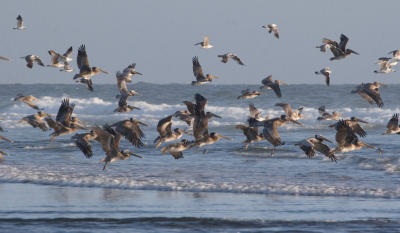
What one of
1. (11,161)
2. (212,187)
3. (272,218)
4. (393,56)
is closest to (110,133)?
(212,187)

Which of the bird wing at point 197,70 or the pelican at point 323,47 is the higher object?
the pelican at point 323,47

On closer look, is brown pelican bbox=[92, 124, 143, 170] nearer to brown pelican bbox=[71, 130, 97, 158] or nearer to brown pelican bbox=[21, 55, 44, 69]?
brown pelican bbox=[71, 130, 97, 158]

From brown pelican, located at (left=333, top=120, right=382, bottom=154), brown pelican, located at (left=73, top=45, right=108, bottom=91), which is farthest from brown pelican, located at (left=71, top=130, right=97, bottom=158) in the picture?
brown pelican, located at (left=333, top=120, right=382, bottom=154)

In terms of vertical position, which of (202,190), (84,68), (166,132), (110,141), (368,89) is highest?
(84,68)

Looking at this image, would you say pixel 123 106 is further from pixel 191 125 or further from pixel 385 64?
pixel 385 64

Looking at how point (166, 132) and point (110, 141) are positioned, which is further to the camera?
point (166, 132)

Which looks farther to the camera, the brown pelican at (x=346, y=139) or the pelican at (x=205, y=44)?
the pelican at (x=205, y=44)

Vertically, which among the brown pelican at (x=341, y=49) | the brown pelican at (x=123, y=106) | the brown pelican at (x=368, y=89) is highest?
the brown pelican at (x=341, y=49)

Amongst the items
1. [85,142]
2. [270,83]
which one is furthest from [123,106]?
[270,83]

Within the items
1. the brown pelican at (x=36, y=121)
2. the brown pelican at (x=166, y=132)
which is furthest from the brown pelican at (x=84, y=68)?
the brown pelican at (x=166, y=132)

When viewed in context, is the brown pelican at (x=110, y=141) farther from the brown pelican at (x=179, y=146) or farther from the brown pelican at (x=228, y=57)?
the brown pelican at (x=228, y=57)

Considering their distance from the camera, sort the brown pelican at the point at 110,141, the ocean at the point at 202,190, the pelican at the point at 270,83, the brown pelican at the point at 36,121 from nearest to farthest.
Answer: the ocean at the point at 202,190 < the brown pelican at the point at 110,141 < the brown pelican at the point at 36,121 < the pelican at the point at 270,83

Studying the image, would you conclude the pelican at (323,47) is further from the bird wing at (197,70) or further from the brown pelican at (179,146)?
the brown pelican at (179,146)

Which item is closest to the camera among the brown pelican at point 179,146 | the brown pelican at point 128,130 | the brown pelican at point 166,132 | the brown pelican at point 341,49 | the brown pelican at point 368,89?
the brown pelican at point 128,130
